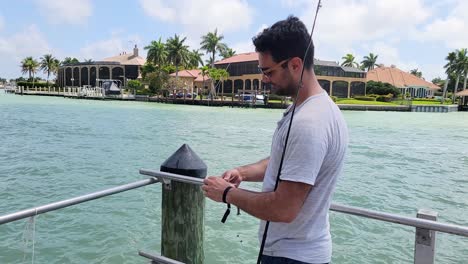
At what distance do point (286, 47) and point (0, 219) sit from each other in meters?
1.61

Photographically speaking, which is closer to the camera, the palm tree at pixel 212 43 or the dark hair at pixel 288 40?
the dark hair at pixel 288 40

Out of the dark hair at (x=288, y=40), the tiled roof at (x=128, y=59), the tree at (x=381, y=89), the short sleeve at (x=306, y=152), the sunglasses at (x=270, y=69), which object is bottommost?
the short sleeve at (x=306, y=152)

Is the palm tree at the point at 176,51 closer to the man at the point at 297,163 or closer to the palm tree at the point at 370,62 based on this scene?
the palm tree at the point at 370,62

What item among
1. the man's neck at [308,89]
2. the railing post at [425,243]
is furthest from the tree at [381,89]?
the man's neck at [308,89]

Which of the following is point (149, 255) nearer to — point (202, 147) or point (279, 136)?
point (279, 136)

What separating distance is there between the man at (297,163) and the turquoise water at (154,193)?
57.8 inches

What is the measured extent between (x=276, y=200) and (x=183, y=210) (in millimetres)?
1266

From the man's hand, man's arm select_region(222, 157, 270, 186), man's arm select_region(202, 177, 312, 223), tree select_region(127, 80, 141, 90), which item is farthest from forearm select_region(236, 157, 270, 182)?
tree select_region(127, 80, 141, 90)

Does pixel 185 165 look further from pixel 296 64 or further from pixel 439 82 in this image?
pixel 439 82

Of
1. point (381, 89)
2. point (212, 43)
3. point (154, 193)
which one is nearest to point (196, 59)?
point (212, 43)

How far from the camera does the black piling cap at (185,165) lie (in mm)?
2760

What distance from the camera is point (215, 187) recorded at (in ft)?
6.54

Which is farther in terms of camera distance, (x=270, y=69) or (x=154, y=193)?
(x=154, y=193)

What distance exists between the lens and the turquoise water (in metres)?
8.11
